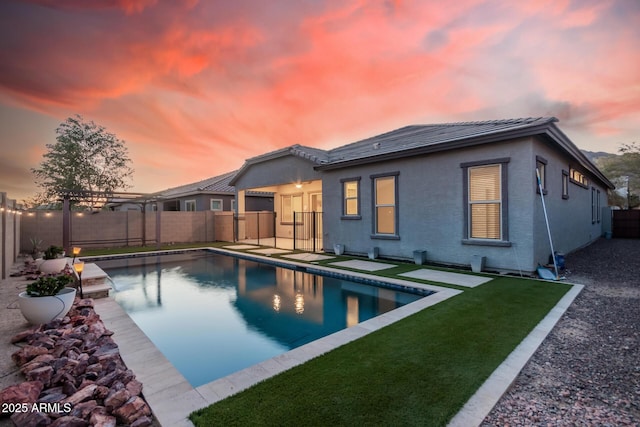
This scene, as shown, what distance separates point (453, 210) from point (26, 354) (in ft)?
29.2

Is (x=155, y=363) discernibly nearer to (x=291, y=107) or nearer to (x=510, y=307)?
(x=510, y=307)

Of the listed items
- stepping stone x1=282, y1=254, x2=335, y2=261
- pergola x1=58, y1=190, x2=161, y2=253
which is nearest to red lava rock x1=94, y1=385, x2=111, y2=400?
stepping stone x1=282, y1=254, x2=335, y2=261

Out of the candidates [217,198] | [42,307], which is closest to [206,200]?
[217,198]

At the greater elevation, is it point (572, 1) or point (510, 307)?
point (572, 1)

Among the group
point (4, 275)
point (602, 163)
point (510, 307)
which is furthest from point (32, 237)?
point (602, 163)

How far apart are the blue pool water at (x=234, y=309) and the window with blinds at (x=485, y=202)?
122 inches

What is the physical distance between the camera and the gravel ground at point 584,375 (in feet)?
7.80

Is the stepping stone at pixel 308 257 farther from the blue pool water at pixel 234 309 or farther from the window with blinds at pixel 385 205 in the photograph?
the window with blinds at pixel 385 205

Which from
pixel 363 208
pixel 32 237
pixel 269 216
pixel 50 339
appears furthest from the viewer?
pixel 269 216

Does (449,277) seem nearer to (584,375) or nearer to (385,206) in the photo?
(385,206)

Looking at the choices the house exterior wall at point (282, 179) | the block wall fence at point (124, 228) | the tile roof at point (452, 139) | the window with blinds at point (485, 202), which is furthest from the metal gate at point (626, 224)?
the block wall fence at point (124, 228)

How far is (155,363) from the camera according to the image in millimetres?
3258

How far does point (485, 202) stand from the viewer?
800cm

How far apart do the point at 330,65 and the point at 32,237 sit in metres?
14.8
